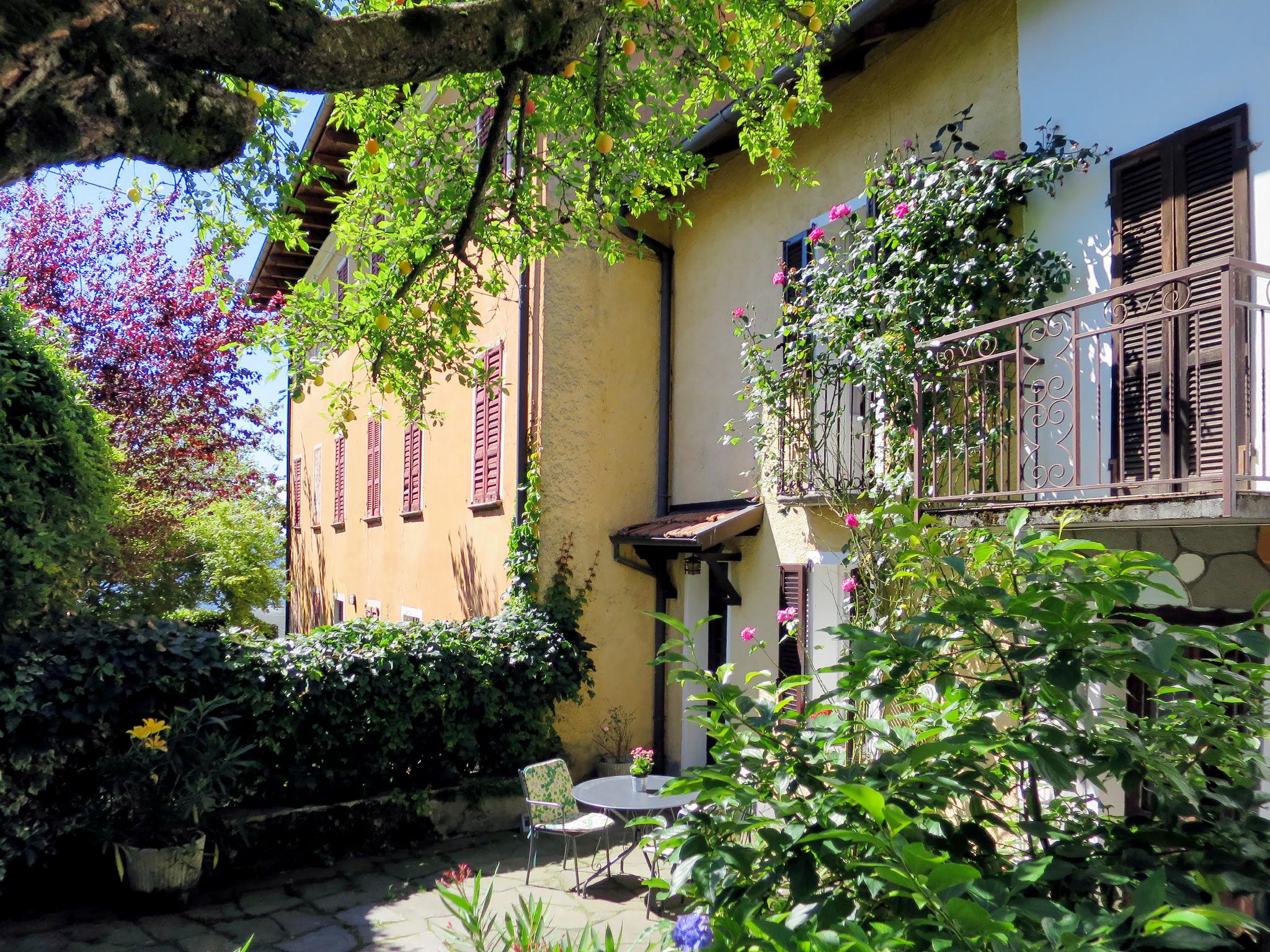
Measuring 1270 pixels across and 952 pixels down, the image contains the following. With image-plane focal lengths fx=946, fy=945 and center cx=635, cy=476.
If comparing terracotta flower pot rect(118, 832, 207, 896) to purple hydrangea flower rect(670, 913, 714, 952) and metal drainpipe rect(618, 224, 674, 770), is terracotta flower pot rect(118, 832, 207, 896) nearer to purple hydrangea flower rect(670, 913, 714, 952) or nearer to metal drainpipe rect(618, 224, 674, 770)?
metal drainpipe rect(618, 224, 674, 770)

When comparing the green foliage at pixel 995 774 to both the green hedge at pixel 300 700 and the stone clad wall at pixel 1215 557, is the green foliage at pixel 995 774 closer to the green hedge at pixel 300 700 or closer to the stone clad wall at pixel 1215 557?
the stone clad wall at pixel 1215 557

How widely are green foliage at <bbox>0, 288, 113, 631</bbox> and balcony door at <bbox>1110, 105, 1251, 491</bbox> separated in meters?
6.59

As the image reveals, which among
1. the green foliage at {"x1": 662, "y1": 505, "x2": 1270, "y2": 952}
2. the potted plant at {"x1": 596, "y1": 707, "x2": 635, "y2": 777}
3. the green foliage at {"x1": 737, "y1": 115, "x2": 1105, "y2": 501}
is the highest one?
the green foliage at {"x1": 737, "y1": 115, "x2": 1105, "y2": 501}

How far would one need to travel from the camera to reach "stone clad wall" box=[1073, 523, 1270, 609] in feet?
15.0

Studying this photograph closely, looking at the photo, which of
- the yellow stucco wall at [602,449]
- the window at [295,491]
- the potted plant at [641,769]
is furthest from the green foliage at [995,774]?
the window at [295,491]

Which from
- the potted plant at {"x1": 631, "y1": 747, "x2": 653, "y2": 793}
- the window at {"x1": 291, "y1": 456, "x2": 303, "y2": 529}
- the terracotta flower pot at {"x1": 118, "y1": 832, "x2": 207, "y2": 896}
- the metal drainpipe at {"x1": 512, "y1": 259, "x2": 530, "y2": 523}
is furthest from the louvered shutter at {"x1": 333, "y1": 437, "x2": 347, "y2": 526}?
the potted plant at {"x1": 631, "y1": 747, "x2": 653, "y2": 793}

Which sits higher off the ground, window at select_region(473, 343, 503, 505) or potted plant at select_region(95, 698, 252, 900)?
window at select_region(473, 343, 503, 505)

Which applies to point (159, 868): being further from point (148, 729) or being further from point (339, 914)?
point (339, 914)

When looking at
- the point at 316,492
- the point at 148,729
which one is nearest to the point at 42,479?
the point at 148,729

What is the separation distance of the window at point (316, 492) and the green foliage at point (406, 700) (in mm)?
10702

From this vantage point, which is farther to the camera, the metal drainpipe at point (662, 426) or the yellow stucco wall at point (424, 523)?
the yellow stucco wall at point (424, 523)

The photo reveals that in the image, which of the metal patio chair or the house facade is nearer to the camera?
the house facade

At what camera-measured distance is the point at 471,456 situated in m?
10.9

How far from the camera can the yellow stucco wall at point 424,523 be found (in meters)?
10.1
